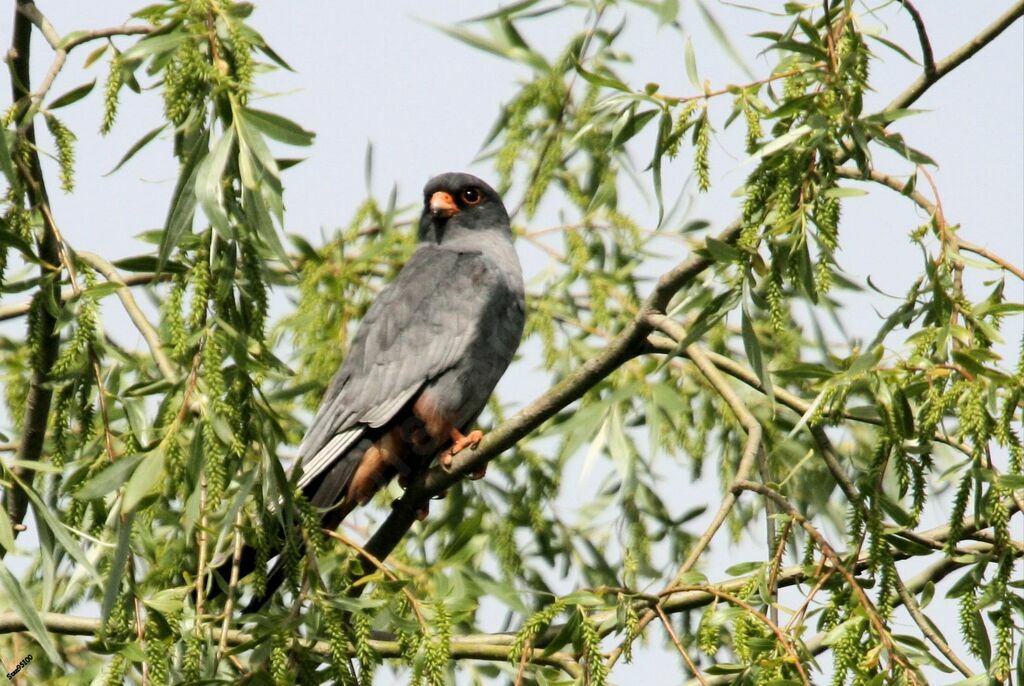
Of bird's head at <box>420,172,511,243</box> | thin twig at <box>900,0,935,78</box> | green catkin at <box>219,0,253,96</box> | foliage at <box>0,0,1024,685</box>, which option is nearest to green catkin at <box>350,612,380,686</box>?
foliage at <box>0,0,1024,685</box>

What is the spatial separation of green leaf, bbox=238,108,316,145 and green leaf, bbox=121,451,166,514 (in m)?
0.63

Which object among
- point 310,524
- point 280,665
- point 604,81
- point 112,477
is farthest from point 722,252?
point 112,477

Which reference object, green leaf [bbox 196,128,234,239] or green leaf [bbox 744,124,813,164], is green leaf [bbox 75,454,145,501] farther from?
green leaf [bbox 744,124,813,164]

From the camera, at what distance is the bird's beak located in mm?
5578

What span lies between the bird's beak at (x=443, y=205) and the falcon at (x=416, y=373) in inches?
11.4

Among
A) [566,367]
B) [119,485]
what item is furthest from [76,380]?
[566,367]

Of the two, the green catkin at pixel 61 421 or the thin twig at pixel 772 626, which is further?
the green catkin at pixel 61 421

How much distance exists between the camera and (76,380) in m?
2.67

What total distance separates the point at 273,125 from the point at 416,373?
246 centimetres

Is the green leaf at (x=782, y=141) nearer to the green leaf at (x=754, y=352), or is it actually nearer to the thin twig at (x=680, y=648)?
the green leaf at (x=754, y=352)

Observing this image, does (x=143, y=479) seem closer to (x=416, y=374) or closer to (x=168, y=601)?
(x=168, y=601)

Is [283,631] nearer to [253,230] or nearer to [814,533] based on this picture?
[253,230]

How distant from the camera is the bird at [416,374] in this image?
4383 mm

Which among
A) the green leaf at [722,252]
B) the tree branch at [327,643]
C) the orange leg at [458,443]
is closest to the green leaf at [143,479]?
the tree branch at [327,643]
